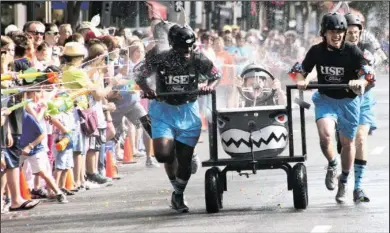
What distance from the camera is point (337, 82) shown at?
1220cm

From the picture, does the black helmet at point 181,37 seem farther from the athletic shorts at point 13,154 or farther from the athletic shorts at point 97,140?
the athletic shorts at point 97,140

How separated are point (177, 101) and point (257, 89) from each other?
0.86 meters

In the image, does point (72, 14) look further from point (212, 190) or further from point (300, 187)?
point (300, 187)

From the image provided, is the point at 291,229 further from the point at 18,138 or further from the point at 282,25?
the point at 282,25

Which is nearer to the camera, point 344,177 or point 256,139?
point 256,139

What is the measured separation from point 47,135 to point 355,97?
299 cm

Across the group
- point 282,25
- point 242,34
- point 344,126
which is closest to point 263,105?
point 344,126

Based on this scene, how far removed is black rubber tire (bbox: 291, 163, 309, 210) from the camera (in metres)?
12.5

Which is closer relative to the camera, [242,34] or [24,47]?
[24,47]

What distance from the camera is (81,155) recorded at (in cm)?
1424

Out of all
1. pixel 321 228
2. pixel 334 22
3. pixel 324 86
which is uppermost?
pixel 334 22

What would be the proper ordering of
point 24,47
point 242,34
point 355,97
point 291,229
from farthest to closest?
point 242,34 < point 24,47 < point 355,97 < point 291,229

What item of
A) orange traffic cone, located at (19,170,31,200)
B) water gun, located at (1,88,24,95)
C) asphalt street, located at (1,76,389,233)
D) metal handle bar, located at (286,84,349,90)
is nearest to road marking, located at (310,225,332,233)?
asphalt street, located at (1,76,389,233)

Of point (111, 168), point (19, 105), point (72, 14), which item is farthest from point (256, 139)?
point (72, 14)
